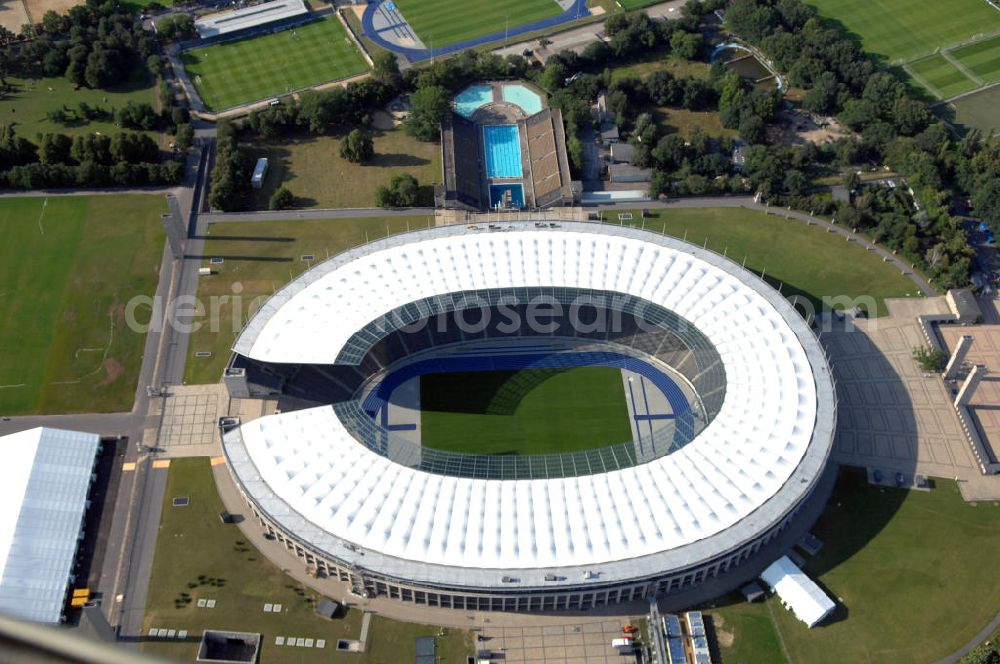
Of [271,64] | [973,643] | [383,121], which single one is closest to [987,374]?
[973,643]

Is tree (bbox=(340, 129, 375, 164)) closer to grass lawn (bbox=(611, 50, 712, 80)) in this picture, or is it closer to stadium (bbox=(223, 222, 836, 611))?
stadium (bbox=(223, 222, 836, 611))

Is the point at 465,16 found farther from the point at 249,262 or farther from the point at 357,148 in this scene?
the point at 249,262

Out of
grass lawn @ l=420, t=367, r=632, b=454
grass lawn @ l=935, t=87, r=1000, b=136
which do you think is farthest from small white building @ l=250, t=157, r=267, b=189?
grass lawn @ l=935, t=87, r=1000, b=136

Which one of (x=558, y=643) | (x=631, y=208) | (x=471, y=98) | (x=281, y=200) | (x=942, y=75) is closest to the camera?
(x=558, y=643)

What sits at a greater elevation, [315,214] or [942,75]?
[942,75]

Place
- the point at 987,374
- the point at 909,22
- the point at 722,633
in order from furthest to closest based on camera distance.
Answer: the point at 909,22 < the point at 987,374 < the point at 722,633

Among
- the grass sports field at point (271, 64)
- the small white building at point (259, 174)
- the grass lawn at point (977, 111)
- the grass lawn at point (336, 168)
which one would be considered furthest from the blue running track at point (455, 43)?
the grass lawn at point (977, 111)

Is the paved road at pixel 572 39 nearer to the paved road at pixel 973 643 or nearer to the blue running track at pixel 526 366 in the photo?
the blue running track at pixel 526 366

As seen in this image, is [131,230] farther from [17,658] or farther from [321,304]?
[17,658]
